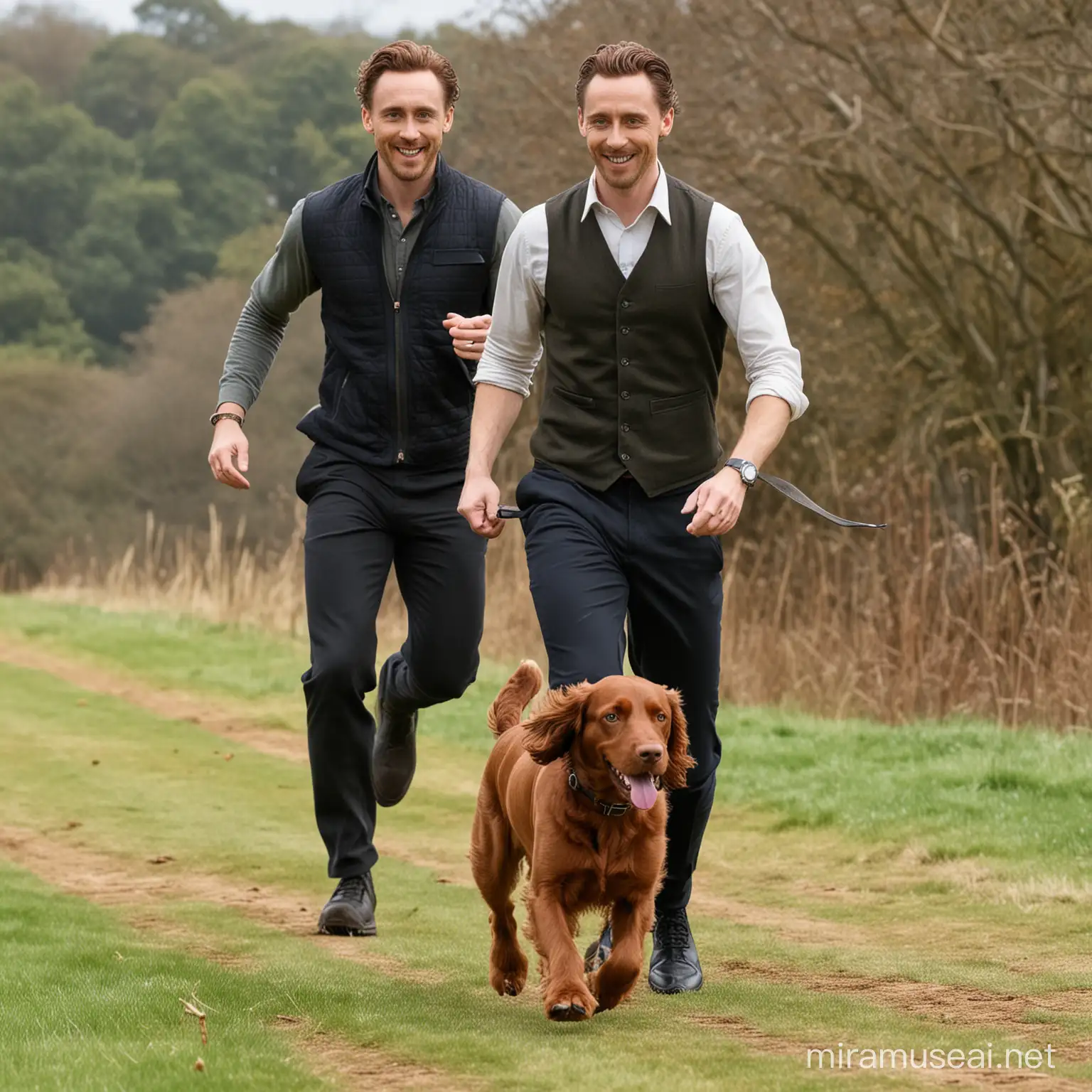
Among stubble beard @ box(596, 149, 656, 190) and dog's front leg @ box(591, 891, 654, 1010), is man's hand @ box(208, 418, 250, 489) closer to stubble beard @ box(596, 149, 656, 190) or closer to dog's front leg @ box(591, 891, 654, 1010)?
stubble beard @ box(596, 149, 656, 190)

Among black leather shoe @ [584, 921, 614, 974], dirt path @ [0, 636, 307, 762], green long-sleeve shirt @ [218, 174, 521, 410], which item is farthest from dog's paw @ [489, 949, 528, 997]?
dirt path @ [0, 636, 307, 762]

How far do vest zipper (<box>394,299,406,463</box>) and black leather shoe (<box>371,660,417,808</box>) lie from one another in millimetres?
1172

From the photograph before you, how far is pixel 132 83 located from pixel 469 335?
69670 millimetres

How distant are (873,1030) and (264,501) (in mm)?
40031

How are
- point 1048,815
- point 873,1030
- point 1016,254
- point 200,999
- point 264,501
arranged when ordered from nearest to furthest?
1. point 873,1030
2. point 200,999
3. point 1048,815
4. point 1016,254
5. point 264,501

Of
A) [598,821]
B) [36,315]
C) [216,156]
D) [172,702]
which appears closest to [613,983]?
[598,821]

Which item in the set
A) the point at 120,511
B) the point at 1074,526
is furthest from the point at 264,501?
the point at 1074,526

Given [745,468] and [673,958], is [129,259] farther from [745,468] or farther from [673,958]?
[745,468]

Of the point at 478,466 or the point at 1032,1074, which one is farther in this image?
the point at 478,466

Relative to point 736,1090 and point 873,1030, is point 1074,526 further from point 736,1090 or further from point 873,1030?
point 736,1090

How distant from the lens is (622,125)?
5.31m

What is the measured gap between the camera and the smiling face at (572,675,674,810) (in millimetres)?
4586

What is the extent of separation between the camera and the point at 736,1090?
4.09 m

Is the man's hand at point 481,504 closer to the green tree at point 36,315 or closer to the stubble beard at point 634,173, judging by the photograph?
the stubble beard at point 634,173
